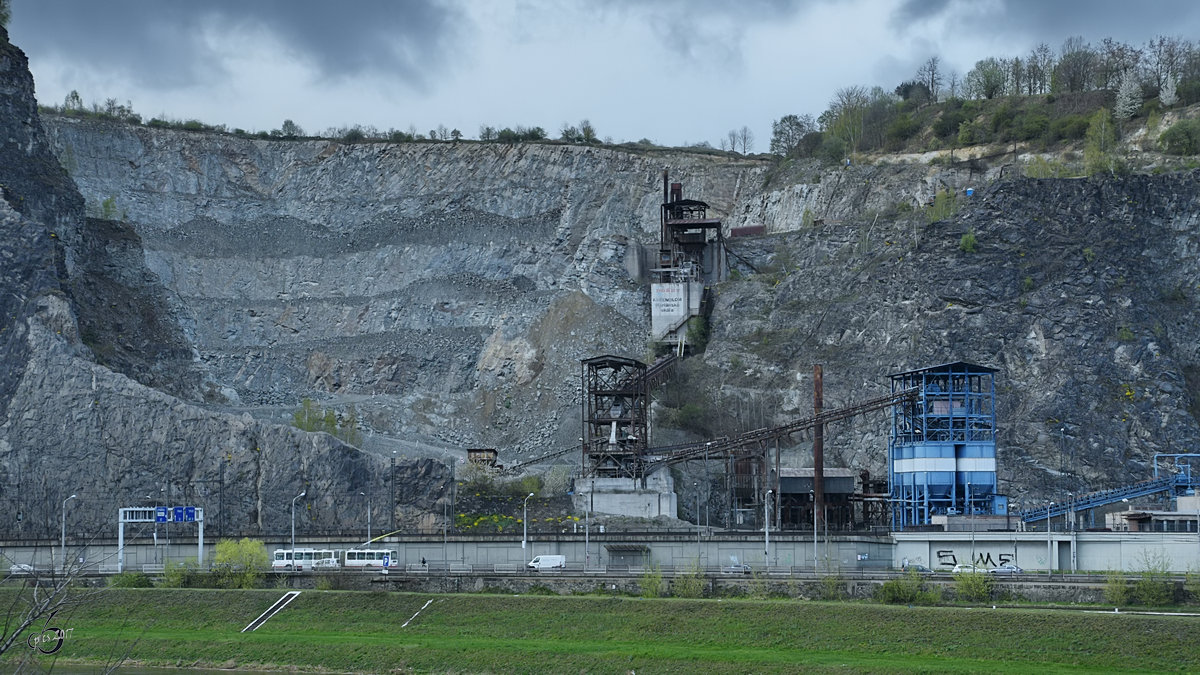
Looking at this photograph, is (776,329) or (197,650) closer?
(197,650)

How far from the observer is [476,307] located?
455 feet

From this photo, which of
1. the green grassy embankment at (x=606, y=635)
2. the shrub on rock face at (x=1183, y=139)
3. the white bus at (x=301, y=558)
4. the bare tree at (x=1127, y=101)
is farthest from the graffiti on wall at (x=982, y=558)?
the bare tree at (x=1127, y=101)

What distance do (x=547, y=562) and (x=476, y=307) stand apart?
61.5 m

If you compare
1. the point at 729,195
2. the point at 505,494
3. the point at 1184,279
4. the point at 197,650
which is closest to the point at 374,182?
the point at 729,195

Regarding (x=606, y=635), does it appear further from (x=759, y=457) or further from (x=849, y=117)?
(x=849, y=117)

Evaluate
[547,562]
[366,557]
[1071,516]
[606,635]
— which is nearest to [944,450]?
[1071,516]

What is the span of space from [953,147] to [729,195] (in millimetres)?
23759

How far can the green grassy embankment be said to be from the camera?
5491cm

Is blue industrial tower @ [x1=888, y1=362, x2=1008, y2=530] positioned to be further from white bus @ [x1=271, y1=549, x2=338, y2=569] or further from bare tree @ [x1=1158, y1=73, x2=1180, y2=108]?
bare tree @ [x1=1158, y1=73, x2=1180, y2=108]

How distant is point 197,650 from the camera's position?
211ft

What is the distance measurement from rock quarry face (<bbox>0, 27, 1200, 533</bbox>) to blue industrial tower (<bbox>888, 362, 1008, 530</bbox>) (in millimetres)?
8382

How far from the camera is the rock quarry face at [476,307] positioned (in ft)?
344

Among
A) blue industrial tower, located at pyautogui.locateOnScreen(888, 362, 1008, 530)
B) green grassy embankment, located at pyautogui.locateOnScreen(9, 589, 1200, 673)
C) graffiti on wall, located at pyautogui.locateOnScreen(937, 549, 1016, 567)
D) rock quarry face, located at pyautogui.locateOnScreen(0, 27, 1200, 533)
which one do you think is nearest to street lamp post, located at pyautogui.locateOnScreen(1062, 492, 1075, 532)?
blue industrial tower, located at pyautogui.locateOnScreen(888, 362, 1008, 530)

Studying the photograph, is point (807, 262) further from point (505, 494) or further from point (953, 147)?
point (505, 494)
